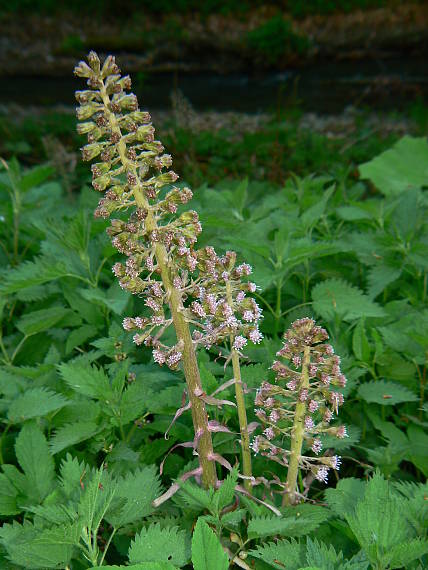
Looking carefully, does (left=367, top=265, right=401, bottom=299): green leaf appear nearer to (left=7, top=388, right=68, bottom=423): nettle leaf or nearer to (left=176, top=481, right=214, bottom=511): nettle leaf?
(left=176, top=481, right=214, bottom=511): nettle leaf

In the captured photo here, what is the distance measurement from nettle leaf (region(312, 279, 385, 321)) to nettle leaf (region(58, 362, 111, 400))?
823 millimetres

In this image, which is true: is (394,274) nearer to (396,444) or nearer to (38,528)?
(396,444)

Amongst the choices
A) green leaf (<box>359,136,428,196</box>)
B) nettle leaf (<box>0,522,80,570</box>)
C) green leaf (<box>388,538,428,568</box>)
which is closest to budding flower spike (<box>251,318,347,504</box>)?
green leaf (<box>388,538,428,568</box>)

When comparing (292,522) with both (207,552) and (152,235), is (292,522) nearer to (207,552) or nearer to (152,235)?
(207,552)

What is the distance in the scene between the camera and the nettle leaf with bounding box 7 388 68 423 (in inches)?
72.2

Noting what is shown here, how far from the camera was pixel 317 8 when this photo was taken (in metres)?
13.4

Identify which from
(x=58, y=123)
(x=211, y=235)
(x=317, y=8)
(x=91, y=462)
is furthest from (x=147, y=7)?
(x=91, y=462)

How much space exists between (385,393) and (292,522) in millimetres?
689

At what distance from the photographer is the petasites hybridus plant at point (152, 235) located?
1432 mm

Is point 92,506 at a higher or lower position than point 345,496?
higher

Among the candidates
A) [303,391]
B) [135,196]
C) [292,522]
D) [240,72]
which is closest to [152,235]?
[135,196]

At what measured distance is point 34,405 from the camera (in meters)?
1.87

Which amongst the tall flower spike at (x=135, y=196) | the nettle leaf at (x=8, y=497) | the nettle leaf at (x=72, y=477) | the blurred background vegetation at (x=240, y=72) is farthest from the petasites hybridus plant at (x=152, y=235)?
the blurred background vegetation at (x=240, y=72)

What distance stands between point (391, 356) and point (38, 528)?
126cm
